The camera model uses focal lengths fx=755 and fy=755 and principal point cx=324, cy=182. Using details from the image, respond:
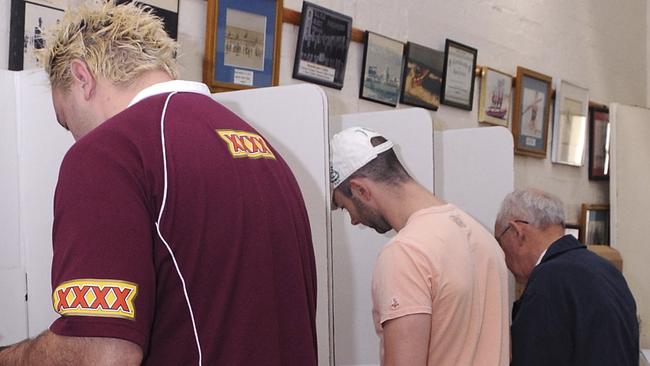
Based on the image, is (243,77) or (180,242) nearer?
(180,242)

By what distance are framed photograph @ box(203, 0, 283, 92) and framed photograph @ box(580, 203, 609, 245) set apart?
7.77 ft

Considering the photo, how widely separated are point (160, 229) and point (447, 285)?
66 centimetres

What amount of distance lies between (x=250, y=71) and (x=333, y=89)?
40cm

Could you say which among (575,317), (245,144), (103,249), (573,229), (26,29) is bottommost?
(575,317)

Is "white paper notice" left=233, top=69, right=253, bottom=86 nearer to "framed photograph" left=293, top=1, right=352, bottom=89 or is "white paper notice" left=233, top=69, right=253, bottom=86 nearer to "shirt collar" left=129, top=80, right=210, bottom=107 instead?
"framed photograph" left=293, top=1, right=352, bottom=89

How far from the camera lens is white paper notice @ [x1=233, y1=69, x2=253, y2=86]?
2178 mm

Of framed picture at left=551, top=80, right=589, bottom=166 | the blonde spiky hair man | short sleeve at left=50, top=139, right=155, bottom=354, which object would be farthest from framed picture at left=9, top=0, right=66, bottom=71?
framed picture at left=551, top=80, right=589, bottom=166

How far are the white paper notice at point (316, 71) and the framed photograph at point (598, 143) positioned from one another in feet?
7.09

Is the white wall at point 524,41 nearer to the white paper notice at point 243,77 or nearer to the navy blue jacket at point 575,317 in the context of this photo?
the white paper notice at point 243,77

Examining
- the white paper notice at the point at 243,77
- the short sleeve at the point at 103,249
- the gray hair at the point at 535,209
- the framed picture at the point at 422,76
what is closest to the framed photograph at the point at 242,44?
the white paper notice at the point at 243,77

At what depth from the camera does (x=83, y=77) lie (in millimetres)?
1108

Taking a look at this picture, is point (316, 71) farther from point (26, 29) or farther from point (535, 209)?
point (26, 29)

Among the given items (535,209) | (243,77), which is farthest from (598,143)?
(243,77)

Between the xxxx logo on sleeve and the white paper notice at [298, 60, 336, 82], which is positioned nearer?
the xxxx logo on sleeve
